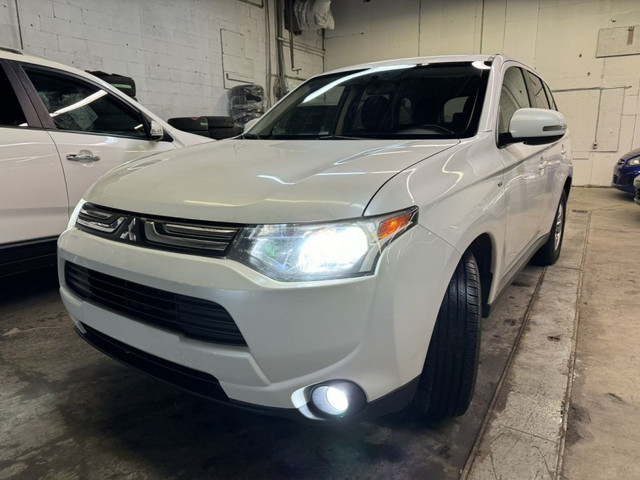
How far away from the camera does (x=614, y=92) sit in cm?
819

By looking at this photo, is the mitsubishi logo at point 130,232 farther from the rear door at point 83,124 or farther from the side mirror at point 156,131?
the side mirror at point 156,131

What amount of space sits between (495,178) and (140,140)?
8.19ft

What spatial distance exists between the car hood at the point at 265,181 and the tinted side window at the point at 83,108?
142 cm

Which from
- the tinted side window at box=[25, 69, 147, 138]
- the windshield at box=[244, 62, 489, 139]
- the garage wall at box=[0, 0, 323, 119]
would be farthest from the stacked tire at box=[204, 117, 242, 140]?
the windshield at box=[244, 62, 489, 139]

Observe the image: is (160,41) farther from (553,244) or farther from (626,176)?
(626,176)

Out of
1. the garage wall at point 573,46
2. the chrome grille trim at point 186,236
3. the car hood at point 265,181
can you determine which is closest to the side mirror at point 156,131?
the car hood at point 265,181

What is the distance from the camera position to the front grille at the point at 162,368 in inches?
48.5

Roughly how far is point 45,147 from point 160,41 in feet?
16.1

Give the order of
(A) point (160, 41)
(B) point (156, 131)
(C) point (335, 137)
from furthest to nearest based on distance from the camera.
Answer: (A) point (160, 41), (B) point (156, 131), (C) point (335, 137)

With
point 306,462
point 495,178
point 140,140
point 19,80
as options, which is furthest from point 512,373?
point 19,80

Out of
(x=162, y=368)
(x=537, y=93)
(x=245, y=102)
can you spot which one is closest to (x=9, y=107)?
(x=162, y=368)

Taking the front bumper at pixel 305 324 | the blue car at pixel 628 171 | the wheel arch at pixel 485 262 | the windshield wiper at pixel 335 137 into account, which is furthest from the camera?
the blue car at pixel 628 171

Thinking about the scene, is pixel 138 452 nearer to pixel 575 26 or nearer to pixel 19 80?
pixel 19 80

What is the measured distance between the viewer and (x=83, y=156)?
2.77 meters
